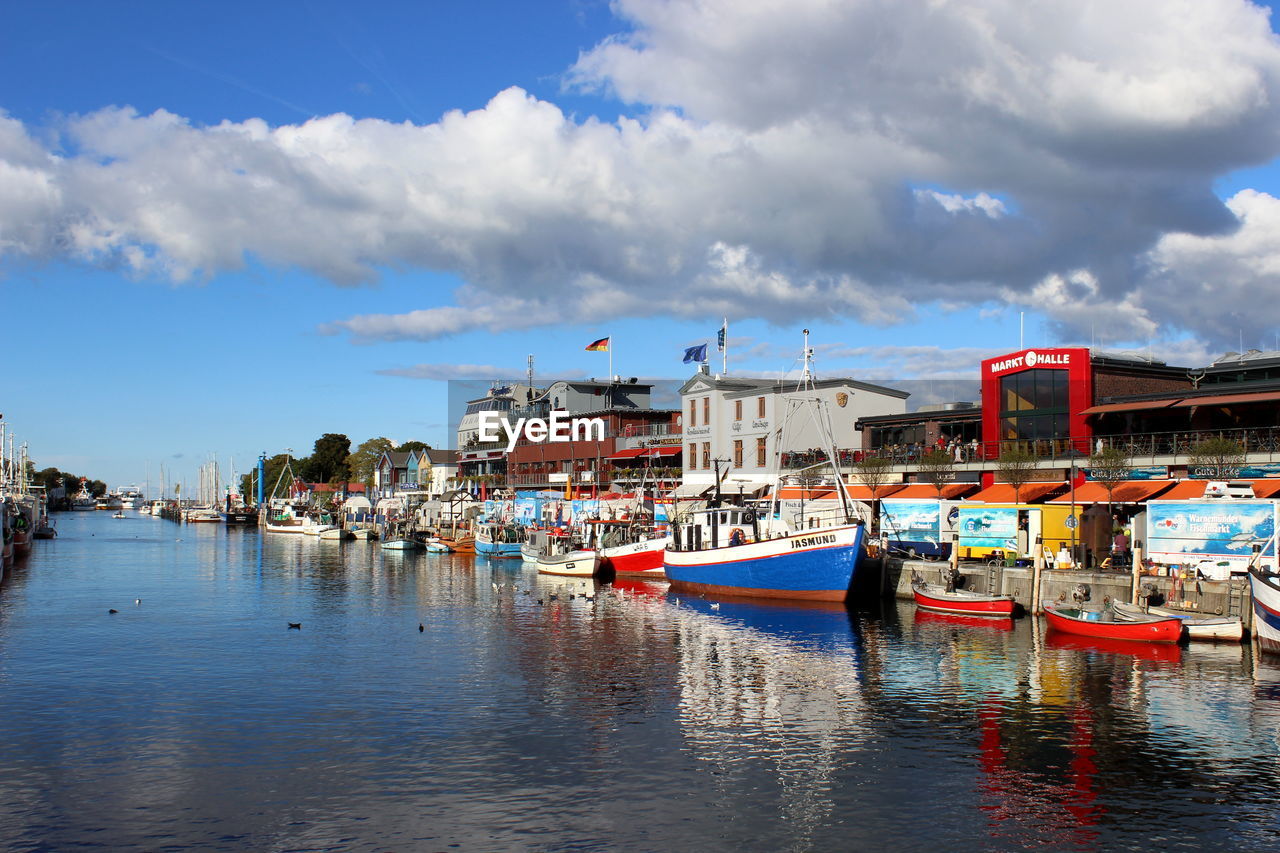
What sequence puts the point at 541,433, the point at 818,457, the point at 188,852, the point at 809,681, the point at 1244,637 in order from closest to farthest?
1. the point at 188,852
2. the point at 809,681
3. the point at 1244,637
4. the point at 818,457
5. the point at 541,433

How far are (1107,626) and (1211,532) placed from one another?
22.6 ft

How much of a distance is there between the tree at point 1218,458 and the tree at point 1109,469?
3842 mm

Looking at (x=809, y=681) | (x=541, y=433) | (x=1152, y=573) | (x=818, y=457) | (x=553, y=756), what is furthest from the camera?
(x=541, y=433)

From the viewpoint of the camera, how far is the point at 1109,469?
6056 centimetres

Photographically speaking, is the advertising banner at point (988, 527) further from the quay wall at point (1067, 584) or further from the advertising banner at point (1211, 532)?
the advertising banner at point (1211, 532)

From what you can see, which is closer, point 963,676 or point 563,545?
point 963,676

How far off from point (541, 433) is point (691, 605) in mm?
80458

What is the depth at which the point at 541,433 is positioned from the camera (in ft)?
468

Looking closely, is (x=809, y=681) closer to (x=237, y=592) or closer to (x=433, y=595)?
(x=433, y=595)

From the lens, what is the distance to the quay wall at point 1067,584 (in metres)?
45.6

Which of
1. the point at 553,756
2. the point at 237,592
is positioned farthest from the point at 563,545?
the point at 553,756

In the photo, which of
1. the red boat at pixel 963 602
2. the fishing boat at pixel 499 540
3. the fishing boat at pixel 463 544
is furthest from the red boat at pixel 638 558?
the fishing boat at pixel 463 544

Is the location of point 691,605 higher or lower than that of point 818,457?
lower

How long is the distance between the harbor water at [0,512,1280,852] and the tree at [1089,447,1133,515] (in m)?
14.0
